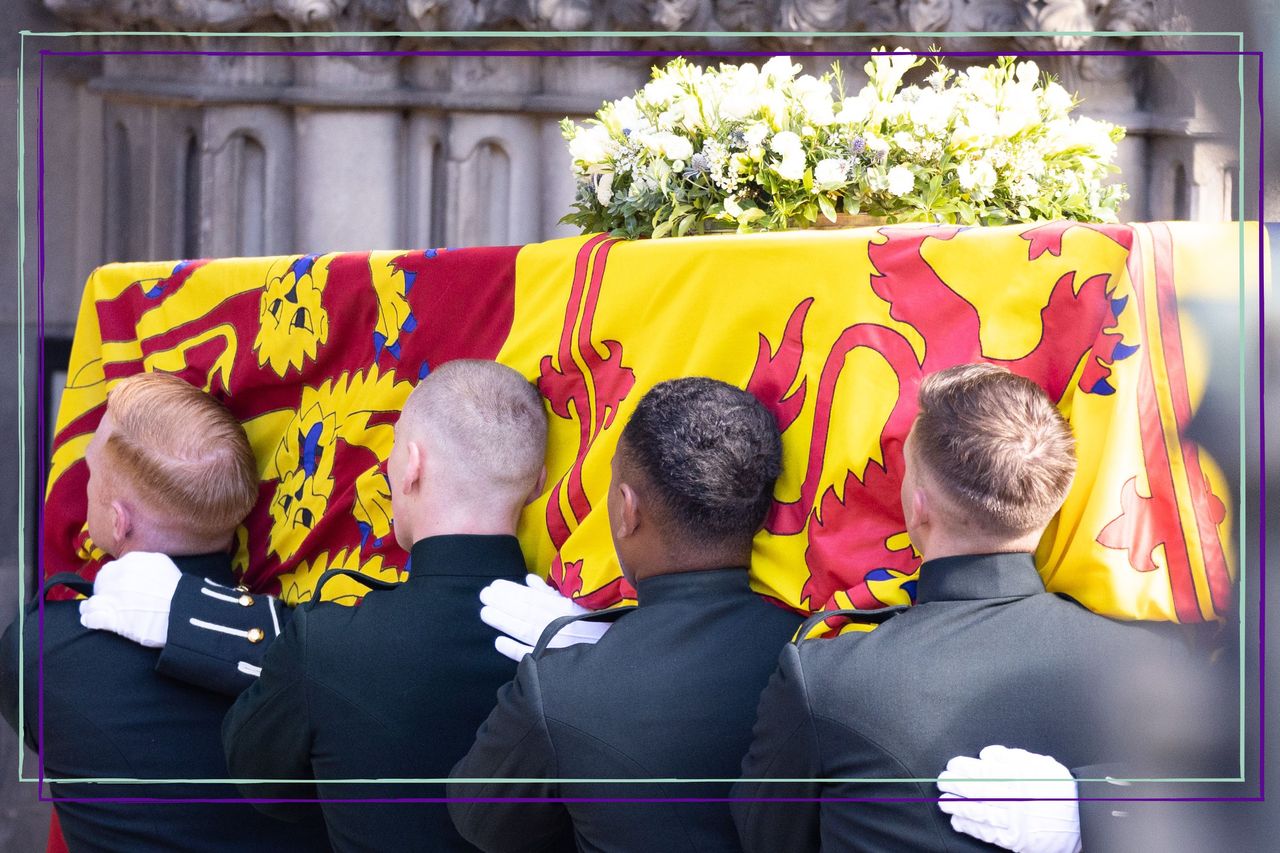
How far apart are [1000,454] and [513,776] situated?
73cm

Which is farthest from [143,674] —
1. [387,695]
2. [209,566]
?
[387,695]

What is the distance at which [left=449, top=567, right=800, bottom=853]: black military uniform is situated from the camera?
1.67 metres

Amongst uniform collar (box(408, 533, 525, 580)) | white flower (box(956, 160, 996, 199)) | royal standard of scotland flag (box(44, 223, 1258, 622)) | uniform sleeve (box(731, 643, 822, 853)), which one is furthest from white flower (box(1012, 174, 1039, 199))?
uniform collar (box(408, 533, 525, 580))

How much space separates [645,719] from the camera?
1666mm

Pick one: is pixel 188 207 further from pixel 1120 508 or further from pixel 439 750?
pixel 1120 508

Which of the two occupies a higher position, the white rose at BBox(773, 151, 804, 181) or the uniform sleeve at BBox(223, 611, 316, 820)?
the white rose at BBox(773, 151, 804, 181)

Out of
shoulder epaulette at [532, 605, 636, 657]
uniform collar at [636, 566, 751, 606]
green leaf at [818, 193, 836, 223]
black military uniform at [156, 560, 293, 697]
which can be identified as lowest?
black military uniform at [156, 560, 293, 697]

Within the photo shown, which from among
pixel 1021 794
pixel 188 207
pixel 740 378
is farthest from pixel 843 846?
pixel 188 207

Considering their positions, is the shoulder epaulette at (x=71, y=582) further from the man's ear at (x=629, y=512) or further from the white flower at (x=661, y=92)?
the white flower at (x=661, y=92)

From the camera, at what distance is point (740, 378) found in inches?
72.6

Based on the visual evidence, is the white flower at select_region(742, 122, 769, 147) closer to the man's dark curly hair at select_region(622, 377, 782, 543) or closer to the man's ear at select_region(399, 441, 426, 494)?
the man's dark curly hair at select_region(622, 377, 782, 543)

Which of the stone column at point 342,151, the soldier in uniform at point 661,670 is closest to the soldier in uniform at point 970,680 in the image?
the soldier in uniform at point 661,670

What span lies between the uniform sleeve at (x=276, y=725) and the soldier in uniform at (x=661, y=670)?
0.27 metres

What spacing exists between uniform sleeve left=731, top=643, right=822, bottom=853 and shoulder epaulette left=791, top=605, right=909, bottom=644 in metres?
0.07
